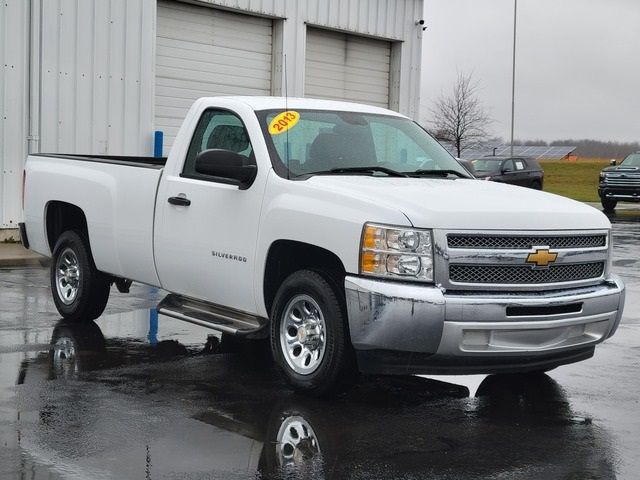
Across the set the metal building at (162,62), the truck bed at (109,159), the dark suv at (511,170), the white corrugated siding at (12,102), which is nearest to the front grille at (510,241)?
the truck bed at (109,159)

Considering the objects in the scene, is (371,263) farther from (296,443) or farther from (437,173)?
(437,173)

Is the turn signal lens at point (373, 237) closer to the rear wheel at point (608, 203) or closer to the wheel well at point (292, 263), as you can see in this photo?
the wheel well at point (292, 263)

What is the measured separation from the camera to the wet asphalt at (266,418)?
213 inches

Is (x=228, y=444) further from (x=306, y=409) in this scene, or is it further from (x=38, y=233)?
(x=38, y=233)

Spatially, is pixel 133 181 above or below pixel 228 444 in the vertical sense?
above

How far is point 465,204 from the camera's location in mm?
6590

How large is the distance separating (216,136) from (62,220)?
2.37 metres

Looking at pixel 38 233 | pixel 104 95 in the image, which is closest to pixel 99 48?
pixel 104 95

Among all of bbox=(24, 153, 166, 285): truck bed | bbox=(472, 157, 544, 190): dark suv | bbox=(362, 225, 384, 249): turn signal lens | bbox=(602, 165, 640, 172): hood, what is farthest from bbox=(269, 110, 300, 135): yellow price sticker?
bbox=(472, 157, 544, 190): dark suv

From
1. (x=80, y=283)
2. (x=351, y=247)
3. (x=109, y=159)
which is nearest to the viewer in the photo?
(x=351, y=247)

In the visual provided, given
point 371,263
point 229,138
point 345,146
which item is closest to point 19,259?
point 229,138

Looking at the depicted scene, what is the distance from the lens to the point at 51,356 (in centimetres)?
809

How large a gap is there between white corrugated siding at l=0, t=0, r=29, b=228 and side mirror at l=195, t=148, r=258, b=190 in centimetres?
958

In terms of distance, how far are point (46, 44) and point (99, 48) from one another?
3.29ft
